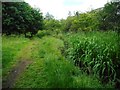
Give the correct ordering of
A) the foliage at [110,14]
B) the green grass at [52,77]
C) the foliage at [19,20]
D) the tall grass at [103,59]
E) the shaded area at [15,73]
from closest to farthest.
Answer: the green grass at [52,77], the shaded area at [15,73], the tall grass at [103,59], the foliage at [19,20], the foliage at [110,14]

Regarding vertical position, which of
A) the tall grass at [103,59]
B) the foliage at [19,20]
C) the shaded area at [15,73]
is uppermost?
the foliage at [19,20]

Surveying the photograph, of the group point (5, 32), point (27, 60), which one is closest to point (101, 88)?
point (27, 60)

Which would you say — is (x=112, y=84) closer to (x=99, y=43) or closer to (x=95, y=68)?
(x=95, y=68)

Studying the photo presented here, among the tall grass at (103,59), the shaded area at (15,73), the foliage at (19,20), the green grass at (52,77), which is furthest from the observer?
the foliage at (19,20)

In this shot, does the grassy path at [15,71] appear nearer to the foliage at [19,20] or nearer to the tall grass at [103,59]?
the tall grass at [103,59]

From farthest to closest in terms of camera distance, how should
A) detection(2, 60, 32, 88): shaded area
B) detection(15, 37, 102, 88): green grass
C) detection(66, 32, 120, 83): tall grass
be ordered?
1. detection(66, 32, 120, 83): tall grass
2. detection(2, 60, 32, 88): shaded area
3. detection(15, 37, 102, 88): green grass

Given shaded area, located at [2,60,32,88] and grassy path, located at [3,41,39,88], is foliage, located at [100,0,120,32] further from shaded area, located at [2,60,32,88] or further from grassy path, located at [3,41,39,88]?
shaded area, located at [2,60,32,88]

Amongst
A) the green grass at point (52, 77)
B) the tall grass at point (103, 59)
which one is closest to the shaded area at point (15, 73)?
the green grass at point (52, 77)

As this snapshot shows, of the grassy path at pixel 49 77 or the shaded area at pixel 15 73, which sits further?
the shaded area at pixel 15 73

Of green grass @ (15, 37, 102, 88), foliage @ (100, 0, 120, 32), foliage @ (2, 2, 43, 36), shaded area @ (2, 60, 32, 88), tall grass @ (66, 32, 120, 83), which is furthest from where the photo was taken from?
foliage @ (100, 0, 120, 32)

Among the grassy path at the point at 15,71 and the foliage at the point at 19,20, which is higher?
the foliage at the point at 19,20

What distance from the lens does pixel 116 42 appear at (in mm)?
6758

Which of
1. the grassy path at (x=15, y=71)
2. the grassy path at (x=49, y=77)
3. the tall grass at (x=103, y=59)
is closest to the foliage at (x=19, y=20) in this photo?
the grassy path at (x=15, y=71)

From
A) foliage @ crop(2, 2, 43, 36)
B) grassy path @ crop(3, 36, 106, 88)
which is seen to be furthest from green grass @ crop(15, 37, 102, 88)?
foliage @ crop(2, 2, 43, 36)
